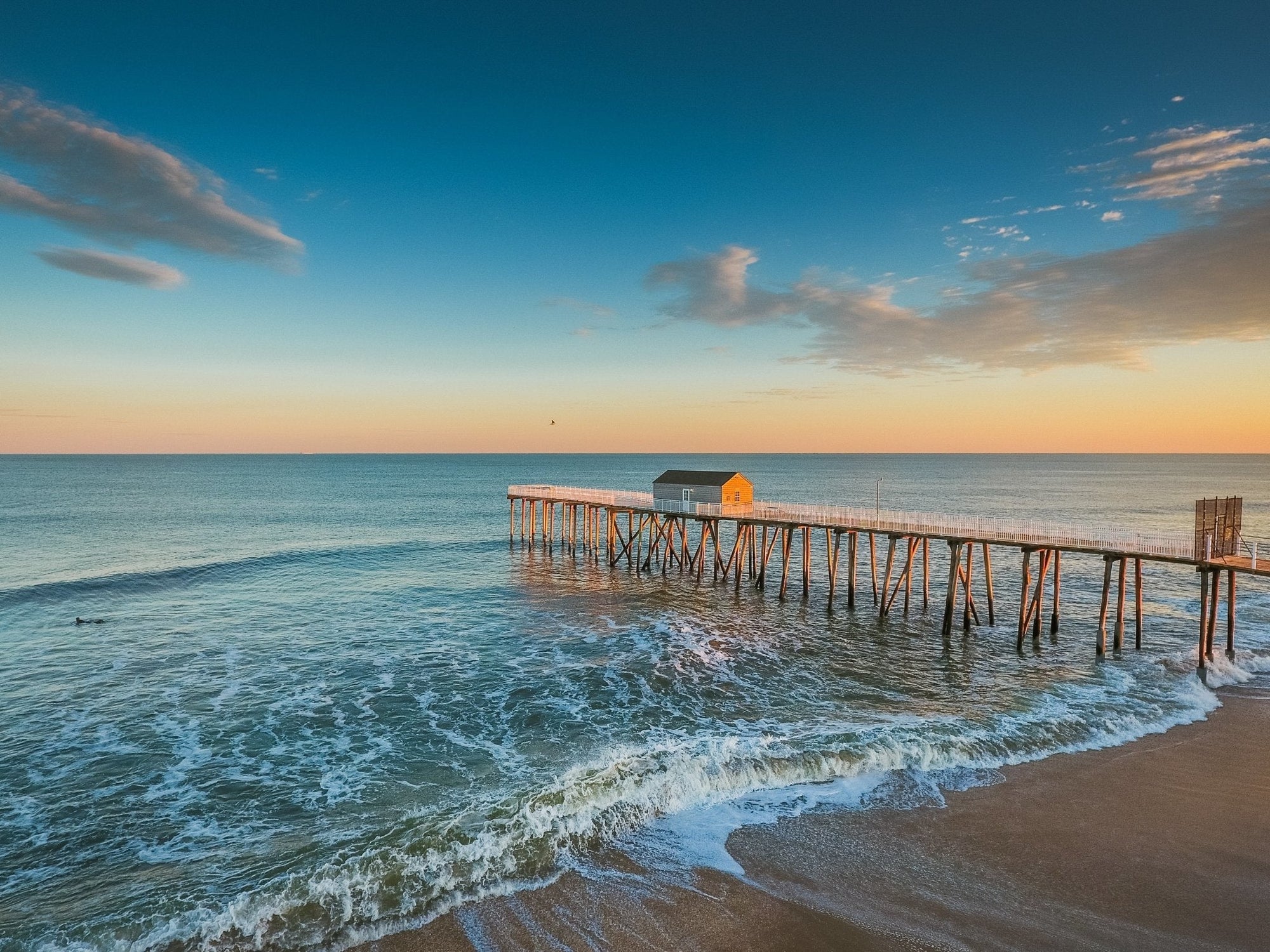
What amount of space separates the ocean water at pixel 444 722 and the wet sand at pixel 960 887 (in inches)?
30.2

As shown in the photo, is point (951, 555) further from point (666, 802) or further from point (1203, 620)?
point (666, 802)

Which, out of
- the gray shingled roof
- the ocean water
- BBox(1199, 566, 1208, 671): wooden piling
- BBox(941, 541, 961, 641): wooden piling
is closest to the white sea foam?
the ocean water

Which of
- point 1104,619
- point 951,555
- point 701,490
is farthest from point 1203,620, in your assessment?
point 701,490

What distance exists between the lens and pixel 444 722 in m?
18.0

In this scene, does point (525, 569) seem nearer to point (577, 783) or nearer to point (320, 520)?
point (577, 783)

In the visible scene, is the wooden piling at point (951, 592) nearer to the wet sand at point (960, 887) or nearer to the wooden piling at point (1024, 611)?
the wooden piling at point (1024, 611)

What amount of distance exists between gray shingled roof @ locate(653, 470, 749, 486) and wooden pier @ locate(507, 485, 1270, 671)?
1475mm

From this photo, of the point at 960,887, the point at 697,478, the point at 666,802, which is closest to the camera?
the point at 960,887

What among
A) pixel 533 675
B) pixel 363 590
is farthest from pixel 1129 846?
pixel 363 590

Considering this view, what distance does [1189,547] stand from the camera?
23.6 metres

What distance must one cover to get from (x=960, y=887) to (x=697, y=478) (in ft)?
105

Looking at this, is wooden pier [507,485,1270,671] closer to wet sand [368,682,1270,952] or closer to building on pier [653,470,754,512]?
building on pier [653,470,754,512]

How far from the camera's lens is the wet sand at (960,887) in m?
9.54

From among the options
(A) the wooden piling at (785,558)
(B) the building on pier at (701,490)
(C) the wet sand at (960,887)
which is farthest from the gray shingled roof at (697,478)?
(C) the wet sand at (960,887)
